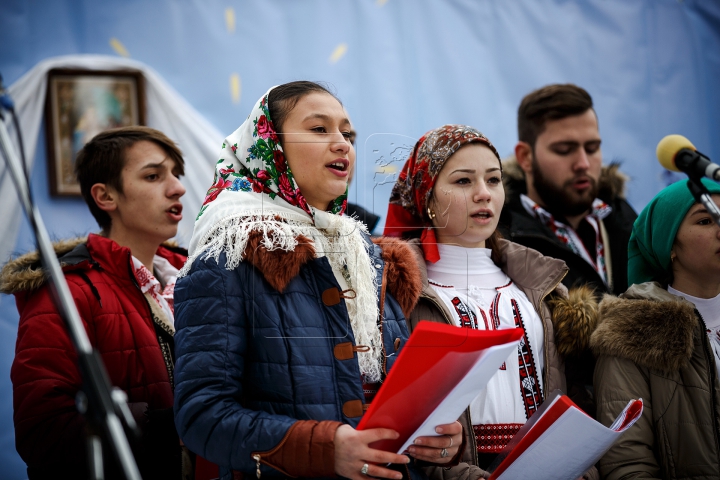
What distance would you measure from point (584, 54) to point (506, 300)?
2.45m

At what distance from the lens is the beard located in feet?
10.3

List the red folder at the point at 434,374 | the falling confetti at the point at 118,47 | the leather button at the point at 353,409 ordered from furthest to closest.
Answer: the falling confetti at the point at 118,47, the leather button at the point at 353,409, the red folder at the point at 434,374

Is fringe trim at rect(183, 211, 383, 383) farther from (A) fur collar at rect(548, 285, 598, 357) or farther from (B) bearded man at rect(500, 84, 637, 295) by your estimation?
(B) bearded man at rect(500, 84, 637, 295)

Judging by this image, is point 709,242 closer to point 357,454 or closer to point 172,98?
point 357,454

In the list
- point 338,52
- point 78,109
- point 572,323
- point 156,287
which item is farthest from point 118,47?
point 572,323

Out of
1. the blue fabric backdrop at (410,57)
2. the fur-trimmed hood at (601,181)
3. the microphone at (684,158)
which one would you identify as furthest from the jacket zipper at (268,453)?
the fur-trimmed hood at (601,181)

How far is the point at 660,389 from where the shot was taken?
2.01m

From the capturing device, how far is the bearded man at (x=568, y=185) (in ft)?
10.2

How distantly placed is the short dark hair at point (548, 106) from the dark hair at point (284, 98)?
69.7 inches

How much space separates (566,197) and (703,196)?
1481 mm

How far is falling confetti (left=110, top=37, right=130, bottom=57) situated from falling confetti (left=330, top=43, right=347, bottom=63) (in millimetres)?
1002

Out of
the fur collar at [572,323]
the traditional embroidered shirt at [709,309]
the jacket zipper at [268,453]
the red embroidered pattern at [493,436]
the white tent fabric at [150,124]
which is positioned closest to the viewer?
the jacket zipper at [268,453]

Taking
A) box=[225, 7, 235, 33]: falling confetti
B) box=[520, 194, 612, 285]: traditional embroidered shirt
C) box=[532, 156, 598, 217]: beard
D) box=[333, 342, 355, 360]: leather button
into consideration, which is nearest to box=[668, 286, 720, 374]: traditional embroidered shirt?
box=[520, 194, 612, 285]: traditional embroidered shirt

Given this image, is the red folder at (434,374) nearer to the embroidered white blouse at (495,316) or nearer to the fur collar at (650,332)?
the embroidered white blouse at (495,316)
